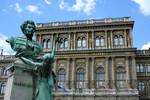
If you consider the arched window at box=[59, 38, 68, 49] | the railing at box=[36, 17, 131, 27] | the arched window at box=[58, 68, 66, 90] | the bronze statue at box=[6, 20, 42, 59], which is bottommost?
the arched window at box=[58, 68, 66, 90]

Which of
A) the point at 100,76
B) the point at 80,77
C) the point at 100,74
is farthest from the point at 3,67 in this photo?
the point at 100,76

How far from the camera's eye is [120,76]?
3638cm

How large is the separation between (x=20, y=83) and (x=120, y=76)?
31.7 meters

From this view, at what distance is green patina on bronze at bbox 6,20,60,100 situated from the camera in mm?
5668

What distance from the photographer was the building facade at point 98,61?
117ft

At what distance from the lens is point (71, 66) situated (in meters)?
38.6

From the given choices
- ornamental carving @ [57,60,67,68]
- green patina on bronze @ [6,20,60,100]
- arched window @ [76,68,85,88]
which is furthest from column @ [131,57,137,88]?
green patina on bronze @ [6,20,60,100]

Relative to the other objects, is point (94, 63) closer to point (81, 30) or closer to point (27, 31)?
point (81, 30)

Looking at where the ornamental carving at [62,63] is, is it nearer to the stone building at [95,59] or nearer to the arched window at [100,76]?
the stone building at [95,59]

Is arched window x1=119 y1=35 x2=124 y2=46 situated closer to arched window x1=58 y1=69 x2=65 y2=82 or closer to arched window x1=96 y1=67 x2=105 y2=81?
arched window x1=96 y1=67 x2=105 y2=81

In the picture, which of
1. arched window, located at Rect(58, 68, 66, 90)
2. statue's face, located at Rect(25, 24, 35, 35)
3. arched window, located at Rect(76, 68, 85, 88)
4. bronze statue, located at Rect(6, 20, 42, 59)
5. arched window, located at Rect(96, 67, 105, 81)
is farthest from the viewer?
arched window, located at Rect(58, 68, 66, 90)

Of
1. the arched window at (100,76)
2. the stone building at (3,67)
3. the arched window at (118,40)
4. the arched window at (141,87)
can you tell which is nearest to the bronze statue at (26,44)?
the arched window at (100,76)

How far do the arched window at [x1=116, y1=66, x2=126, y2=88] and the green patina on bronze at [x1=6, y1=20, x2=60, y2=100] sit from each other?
30581 millimetres

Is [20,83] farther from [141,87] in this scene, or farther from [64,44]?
[141,87]
